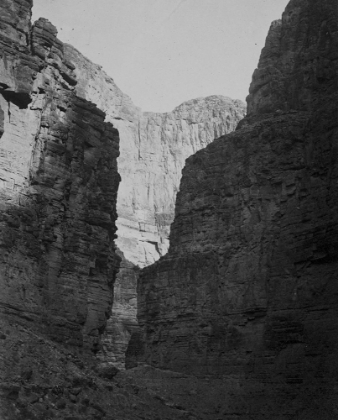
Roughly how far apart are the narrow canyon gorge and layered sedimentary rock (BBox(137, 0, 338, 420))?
0.10 m

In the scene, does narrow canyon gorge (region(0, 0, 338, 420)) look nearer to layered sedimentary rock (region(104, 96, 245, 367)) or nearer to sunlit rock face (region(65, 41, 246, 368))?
sunlit rock face (region(65, 41, 246, 368))

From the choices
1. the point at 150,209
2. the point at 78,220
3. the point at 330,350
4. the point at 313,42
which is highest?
the point at 150,209

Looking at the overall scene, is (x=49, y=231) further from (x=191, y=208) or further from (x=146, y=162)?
(x=146, y=162)

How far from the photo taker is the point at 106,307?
51656 mm

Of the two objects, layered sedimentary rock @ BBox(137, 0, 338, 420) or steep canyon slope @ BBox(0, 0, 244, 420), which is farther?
layered sedimentary rock @ BBox(137, 0, 338, 420)

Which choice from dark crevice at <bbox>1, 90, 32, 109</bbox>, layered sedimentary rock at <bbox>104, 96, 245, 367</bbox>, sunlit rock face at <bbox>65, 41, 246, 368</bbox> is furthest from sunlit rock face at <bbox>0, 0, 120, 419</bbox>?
layered sedimentary rock at <bbox>104, 96, 245, 367</bbox>

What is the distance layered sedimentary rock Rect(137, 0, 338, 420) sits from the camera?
4897cm

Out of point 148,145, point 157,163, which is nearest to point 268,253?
point 157,163

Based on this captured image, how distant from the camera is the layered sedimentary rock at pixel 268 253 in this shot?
49.0 meters

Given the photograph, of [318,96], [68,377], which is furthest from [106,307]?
[318,96]

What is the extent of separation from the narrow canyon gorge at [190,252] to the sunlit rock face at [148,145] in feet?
187

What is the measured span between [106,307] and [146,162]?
80.3 m

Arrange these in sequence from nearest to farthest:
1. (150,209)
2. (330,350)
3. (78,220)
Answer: (330,350) → (78,220) → (150,209)

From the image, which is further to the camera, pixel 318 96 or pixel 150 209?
pixel 150 209
